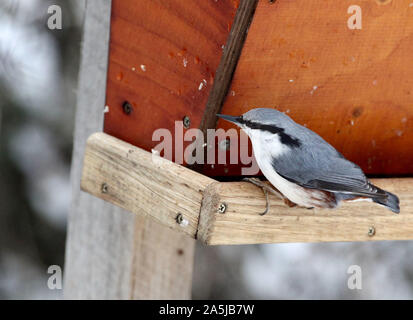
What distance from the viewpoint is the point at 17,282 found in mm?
3943

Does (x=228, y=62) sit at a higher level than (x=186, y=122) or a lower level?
higher

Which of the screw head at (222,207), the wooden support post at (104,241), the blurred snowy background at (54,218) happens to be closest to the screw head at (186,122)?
the screw head at (222,207)

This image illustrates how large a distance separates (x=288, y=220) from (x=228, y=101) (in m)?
0.41

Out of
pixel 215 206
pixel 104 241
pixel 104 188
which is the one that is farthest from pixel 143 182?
pixel 104 241

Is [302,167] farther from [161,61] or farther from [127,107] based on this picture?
[127,107]

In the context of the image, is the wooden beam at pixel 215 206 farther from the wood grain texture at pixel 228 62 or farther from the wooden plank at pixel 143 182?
the wood grain texture at pixel 228 62

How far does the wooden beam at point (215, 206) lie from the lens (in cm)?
185

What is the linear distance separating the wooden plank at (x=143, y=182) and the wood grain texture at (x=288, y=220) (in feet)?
0.19

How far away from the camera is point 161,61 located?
86.7 inches

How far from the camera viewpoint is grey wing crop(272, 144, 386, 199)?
203 cm

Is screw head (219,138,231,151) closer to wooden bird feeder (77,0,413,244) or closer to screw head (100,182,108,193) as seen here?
wooden bird feeder (77,0,413,244)

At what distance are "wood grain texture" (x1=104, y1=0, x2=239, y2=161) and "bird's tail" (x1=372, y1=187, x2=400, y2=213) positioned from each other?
60 cm

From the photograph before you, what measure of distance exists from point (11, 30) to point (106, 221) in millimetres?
1291
